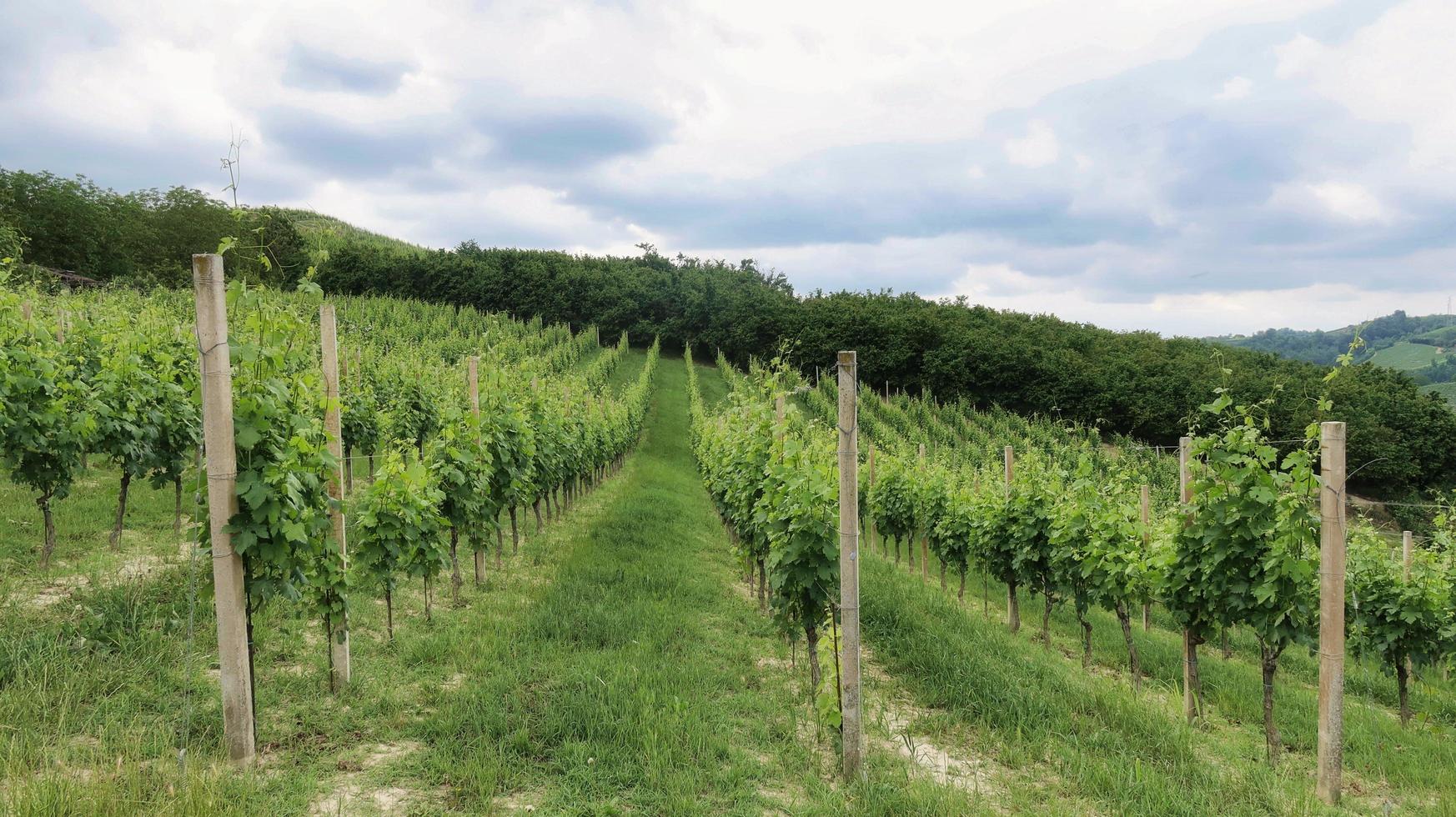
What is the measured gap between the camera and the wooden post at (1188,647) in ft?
21.6

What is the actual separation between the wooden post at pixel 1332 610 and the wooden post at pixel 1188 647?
134 cm

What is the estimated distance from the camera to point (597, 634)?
6.56 metres

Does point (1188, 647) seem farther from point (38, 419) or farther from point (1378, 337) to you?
point (1378, 337)

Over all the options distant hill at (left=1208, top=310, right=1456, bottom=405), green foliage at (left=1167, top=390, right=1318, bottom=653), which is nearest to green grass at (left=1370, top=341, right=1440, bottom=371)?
distant hill at (left=1208, top=310, right=1456, bottom=405)

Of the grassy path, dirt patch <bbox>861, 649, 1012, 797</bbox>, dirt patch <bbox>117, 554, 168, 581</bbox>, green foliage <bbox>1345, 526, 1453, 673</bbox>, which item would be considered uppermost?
dirt patch <bbox>117, 554, 168, 581</bbox>

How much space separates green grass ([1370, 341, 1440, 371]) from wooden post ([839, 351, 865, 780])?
110m

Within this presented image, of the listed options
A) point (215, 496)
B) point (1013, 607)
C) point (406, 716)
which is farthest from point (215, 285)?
point (1013, 607)

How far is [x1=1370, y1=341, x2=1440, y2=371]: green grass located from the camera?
8694 cm

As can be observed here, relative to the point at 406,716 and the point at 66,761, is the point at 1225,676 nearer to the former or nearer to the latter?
the point at 406,716

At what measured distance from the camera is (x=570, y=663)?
588 centimetres

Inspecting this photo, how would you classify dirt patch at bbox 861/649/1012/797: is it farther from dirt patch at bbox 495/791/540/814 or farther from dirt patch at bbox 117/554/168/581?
dirt patch at bbox 117/554/168/581

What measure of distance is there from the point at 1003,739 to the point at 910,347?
52.2 metres

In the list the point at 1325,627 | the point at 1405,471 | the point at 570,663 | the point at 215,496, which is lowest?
the point at 1405,471

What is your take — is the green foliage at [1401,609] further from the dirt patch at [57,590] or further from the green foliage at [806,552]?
the dirt patch at [57,590]
